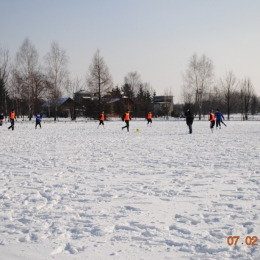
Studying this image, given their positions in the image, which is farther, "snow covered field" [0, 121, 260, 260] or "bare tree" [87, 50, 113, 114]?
"bare tree" [87, 50, 113, 114]

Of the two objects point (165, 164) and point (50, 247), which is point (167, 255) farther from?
point (165, 164)

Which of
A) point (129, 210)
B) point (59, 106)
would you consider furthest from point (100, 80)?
point (129, 210)

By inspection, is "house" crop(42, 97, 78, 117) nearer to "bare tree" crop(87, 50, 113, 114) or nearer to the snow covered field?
"bare tree" crop(87, 50, 113, 114)

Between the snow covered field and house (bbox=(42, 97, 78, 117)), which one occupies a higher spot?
house (bbox=(42, 97, 78, 117))

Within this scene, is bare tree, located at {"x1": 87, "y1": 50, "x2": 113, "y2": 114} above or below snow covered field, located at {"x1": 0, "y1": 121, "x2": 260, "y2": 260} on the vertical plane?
above

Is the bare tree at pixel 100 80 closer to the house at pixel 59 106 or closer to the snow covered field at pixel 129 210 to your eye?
the house at pixel 59 106

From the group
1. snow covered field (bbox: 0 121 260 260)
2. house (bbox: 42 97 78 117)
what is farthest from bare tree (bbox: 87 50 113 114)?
snow covered field (bbox: 0 121 260 260)

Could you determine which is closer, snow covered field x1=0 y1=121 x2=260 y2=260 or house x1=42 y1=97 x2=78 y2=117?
snow covered field x1=0 y1=121 x2=260 y2=260

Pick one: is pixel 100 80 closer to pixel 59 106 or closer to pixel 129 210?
pixel 59 106

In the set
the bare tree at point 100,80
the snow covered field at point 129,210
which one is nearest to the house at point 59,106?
the bare tree at point 100,80

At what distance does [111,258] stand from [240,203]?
111 inches

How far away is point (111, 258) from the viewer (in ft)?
10.7

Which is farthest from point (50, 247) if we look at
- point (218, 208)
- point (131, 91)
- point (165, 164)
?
point (131, 91)

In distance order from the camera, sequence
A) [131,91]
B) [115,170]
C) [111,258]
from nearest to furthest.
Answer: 1. [111,258]
2. [115,170]
3. [131,91]
